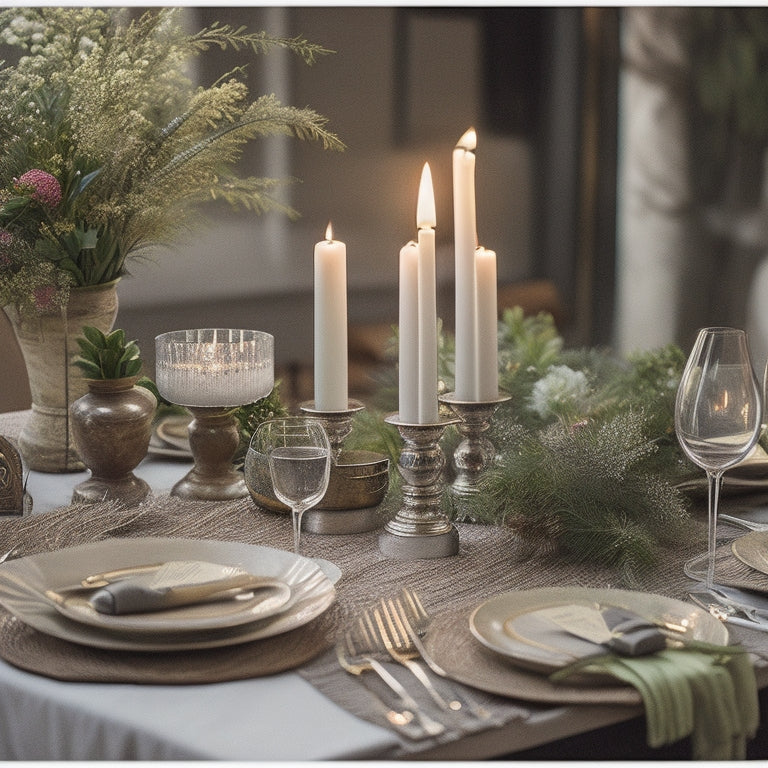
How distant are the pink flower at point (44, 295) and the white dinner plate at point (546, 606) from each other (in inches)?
26.4

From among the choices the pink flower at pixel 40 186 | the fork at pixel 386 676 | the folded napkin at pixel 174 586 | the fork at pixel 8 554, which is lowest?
the fork at pixel 386 676

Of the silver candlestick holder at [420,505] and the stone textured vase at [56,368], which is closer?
the silver candlestick holder at [420,505]

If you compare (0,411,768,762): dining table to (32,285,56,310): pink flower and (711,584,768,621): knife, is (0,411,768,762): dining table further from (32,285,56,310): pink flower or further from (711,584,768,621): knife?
(32,285,56,310): pink flower

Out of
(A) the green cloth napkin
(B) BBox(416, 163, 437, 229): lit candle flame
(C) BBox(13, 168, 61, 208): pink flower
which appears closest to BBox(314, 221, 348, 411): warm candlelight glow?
(B) BBox(416, 163, 437, 229): lit candle flame

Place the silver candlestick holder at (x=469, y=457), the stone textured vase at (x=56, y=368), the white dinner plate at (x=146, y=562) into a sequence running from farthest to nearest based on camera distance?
the stone textured vase at (x=56, y=368) < the silver candlestick holder at (x=469, y=457) < the white dinner plate at (x=146, y=562)

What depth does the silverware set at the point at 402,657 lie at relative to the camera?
712 millimetres

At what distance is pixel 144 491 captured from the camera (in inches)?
49.6

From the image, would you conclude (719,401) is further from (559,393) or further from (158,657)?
(158,657)

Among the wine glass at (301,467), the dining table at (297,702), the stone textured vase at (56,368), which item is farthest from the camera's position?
the stone textured vase at (56,368)

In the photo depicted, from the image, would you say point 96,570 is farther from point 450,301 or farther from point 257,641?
point 450,301

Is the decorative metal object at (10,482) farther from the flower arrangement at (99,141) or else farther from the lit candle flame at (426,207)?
the lit candle flame at (426,207)

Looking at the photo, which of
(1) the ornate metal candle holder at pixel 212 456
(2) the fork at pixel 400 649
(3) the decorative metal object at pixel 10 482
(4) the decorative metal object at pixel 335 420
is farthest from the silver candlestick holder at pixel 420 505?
(3) the decorative metal object at pixel 10 482

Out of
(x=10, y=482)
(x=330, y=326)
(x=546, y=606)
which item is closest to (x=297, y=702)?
(x=546, y=606)

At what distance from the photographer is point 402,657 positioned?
2.63 ft
